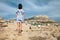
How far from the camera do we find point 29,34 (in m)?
11.0

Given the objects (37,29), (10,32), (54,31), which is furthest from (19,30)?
(54,31)

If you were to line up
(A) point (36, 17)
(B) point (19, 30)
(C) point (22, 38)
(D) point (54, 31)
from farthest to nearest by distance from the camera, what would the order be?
1. (A) point (36, 17)
2. (D) point (54, 31)
3. (B) point (19, 30)
4. (C) point (22, 38)

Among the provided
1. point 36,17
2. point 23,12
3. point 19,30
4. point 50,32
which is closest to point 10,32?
point 19,30

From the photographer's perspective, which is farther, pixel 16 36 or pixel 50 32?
pixel 50 32

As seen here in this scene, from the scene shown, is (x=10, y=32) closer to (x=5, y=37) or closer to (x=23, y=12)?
(x=5, y=37)

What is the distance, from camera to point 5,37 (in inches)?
409

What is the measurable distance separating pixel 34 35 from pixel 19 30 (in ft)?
3.21

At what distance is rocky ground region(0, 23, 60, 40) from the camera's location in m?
10.5

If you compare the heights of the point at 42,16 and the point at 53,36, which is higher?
the point at 42,16

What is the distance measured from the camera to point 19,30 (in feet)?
36.3

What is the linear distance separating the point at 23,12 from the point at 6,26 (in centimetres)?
196

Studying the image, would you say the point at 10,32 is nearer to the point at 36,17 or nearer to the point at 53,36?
the point at 53,36

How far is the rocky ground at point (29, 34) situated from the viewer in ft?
34.4

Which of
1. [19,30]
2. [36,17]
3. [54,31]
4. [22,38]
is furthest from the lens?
[36,17]
